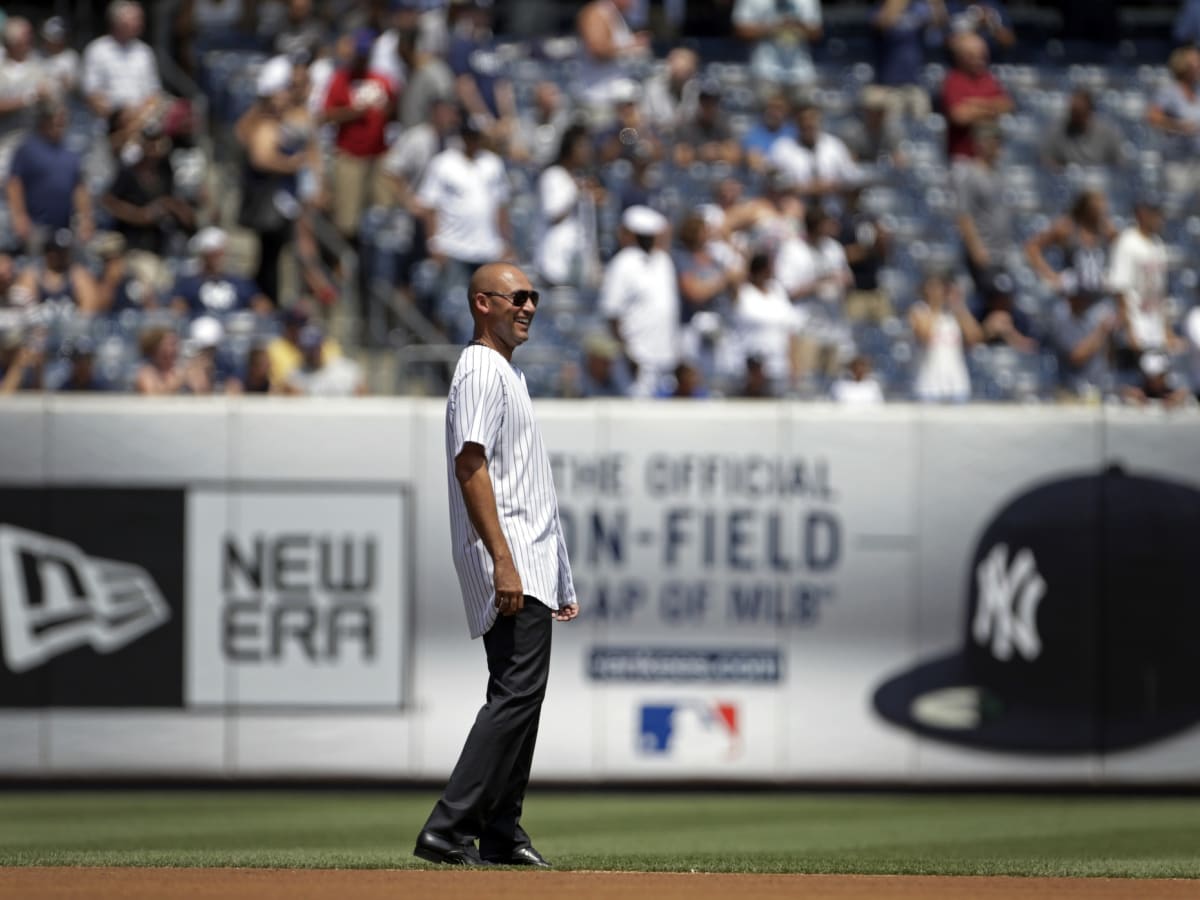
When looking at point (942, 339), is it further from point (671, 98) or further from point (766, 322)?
point (671, 98)

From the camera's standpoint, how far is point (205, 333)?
14156 millimetres

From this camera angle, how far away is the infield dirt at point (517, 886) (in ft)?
20.4

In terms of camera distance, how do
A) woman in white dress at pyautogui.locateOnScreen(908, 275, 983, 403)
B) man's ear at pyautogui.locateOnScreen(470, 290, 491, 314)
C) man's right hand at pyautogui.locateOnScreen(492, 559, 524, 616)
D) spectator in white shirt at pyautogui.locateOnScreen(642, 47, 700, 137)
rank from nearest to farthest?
man's right hand at pyautogui.locateOnScreen(492, 559, 524, 616) < man's ear at pyautogui.locateOnScreen(470, 290, 491, 314) < woman in white dress at pyautogui.locateOnScreen(908, 275, 983, 403) < spectator in white shirt at pyautogui.locateOnScreen(642, 47, 700, 137)

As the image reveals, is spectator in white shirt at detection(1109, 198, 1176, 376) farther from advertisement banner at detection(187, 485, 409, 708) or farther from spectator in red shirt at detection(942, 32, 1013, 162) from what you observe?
advertisement banner at detection(187, 485, 409, 708)

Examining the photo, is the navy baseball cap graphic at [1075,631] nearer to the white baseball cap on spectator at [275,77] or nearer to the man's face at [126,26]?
the white baseball cap on spectator at [275,77]

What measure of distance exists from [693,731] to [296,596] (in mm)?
2611

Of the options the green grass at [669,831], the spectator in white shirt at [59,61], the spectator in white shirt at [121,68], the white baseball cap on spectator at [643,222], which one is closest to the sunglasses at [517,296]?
the green grass at [669,831]

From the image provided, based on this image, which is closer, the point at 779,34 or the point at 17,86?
the point at 17,86

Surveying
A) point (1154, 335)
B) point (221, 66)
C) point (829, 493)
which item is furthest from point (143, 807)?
point (221, 66)

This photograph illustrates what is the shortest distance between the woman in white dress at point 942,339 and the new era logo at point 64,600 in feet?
16.7

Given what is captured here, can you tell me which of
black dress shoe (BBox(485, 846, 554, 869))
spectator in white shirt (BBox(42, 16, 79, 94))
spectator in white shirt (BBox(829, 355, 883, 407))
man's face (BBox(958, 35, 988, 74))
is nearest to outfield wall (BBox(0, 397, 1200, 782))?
spectator in white shirt (BBox(829, 355, 883, 407))

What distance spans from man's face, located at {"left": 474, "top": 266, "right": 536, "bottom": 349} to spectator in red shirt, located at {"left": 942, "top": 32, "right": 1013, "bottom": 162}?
11194 millimetres

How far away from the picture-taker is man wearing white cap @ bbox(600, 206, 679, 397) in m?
14.6

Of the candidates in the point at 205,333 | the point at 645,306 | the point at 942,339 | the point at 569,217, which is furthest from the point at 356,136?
the point at 942,339
